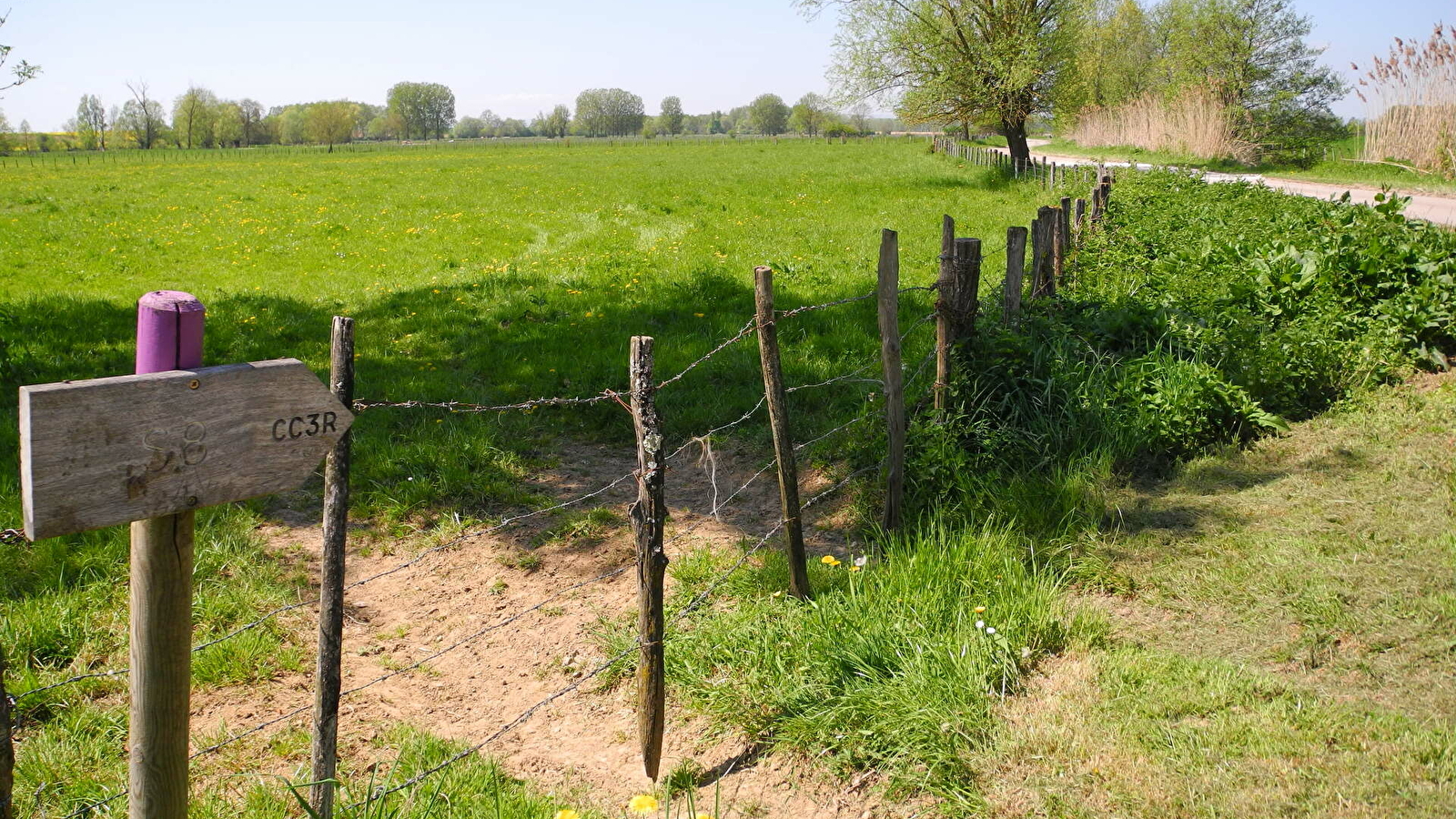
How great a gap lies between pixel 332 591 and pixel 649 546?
1.03 m

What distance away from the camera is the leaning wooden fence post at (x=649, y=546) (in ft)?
10.6

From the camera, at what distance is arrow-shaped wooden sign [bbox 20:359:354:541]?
173 cm

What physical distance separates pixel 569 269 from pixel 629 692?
9174mm

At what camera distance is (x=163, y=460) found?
1.87m

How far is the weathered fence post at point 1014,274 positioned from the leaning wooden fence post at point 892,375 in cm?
180

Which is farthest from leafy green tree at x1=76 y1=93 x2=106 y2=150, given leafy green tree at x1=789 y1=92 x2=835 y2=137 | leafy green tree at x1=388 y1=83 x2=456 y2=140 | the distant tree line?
leafy green tree at x1=789 y1=92 x2=835 y2=137

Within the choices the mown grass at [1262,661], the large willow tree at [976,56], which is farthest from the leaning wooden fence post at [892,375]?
the large willow tree at [976,56]

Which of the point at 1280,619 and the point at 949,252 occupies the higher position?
the point at 949,252

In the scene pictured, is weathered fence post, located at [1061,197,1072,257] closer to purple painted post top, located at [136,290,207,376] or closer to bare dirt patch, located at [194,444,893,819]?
bare dirt patch, located at [194,444,893,819]

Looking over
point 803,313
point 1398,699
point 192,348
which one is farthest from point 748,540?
point 803,313

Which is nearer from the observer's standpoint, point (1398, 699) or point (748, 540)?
point (1398, 699)

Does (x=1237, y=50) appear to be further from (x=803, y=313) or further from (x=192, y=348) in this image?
(x=192, y=348)

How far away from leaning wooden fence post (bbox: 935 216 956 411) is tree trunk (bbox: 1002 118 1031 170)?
74.8ft

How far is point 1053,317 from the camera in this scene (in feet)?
22.5
